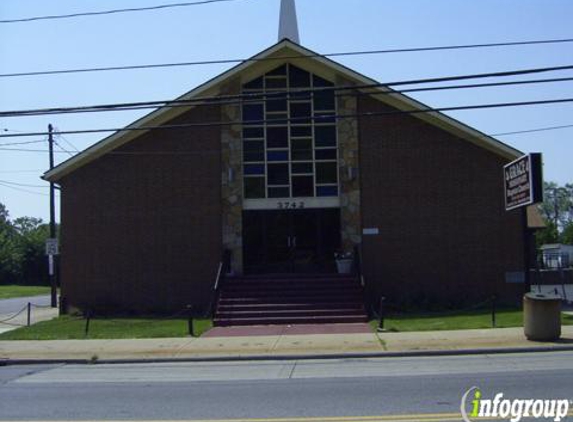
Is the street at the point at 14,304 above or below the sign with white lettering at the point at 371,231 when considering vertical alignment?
below

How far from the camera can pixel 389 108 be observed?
85.7 feet

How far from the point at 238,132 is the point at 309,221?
420cm

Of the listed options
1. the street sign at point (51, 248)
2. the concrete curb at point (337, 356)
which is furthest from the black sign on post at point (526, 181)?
the street sign at point (51, 248)

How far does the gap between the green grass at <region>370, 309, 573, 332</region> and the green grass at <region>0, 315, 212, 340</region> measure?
5.51 metres

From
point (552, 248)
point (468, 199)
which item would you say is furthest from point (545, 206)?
point (468, 199)

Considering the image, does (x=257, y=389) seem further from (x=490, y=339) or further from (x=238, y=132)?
(x=238, y=132)

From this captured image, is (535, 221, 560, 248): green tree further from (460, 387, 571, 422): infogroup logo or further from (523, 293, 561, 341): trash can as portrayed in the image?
(460, 387, 571, 422): infogroup logo

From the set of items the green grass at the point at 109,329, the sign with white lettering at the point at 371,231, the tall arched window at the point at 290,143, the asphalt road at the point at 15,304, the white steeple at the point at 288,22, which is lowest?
the asphalt road at the point at 15,304

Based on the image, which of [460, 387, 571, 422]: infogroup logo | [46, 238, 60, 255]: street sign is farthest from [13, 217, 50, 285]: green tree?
[460, 387, 571, 422]: infogroup logo

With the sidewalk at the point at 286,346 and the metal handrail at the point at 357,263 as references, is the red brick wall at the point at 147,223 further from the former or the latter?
the sidewalk at the point at 286,346

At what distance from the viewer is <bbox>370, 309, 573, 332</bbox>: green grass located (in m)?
18.9

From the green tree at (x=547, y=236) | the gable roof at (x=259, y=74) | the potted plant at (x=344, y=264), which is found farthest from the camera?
the green tree at (x=547, y=236)

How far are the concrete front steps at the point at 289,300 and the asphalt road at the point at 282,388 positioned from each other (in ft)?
23.1

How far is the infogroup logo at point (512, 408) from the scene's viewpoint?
8133 mm
